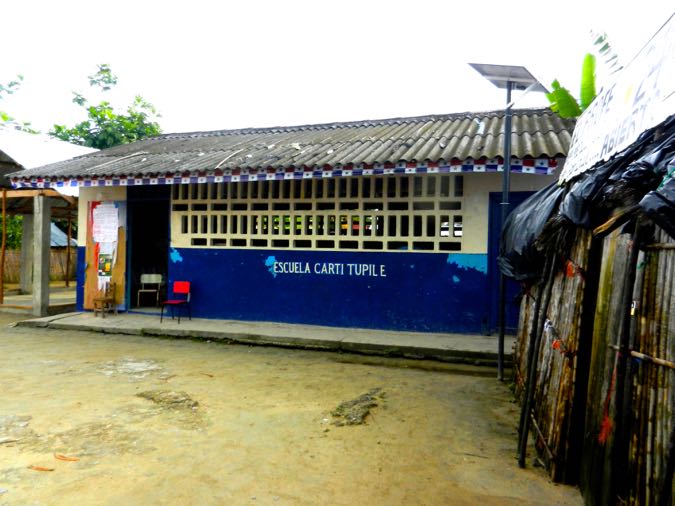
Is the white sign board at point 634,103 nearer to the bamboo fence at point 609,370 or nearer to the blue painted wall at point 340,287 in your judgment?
the bamboo fence at point 609,370

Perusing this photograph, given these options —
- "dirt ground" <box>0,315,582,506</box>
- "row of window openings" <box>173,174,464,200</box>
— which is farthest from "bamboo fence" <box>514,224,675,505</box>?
"row of window openings" <box>173,174,464,200</box>

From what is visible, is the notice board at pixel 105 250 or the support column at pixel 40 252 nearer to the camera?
the notice board at pixel 105 250

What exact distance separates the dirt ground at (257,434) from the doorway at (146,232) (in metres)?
3.84

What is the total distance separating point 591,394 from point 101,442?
3703 millimetres

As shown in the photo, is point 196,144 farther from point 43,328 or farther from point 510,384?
point 510,384

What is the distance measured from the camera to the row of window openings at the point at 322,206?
8.21 m

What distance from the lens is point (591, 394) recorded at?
10.6ft

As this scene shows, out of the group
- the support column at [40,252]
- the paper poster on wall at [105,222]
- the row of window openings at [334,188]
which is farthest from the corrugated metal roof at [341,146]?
the paper poster on wall at [105,222]

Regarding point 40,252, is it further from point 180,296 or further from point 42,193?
point 180,296

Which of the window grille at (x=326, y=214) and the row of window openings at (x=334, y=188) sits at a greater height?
the row of window openings at (x=334, y=188)

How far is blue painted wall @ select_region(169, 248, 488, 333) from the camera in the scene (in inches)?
316

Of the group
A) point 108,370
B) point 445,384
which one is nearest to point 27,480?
point 108,370

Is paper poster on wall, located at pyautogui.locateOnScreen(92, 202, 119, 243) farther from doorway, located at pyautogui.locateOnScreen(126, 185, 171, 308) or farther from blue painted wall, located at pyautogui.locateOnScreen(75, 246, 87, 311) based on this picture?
blue painted wall, located at pyautogui.locateOnScreen(75, 246, 87, 311)

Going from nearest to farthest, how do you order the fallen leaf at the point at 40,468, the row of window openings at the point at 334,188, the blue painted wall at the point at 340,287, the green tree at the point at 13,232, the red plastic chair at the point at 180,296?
the fallen leaf at the point at 40,468 → the blue painted wall at the point at 340,287 → the row of window openings at the point at 334,188 → the red plastic chair at the point at 180,296 → the green tree at the point at 13,232
